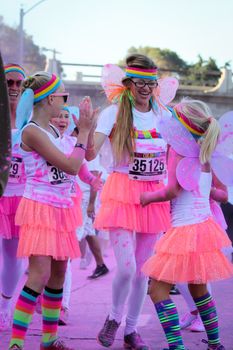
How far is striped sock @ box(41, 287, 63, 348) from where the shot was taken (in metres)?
3.94

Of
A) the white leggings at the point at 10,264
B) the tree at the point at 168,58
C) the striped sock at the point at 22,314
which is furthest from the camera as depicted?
the tree at the point at 168,58

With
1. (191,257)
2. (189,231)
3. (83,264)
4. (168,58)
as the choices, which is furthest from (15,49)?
(168,58)

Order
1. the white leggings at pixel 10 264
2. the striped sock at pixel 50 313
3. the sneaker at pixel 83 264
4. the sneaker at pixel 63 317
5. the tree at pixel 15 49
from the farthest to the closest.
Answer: the tree at pixel 15 49 < the sneaker at pixel 83 264 < the sneaker at pixel 63 317 < the white leggings at pixel 10 264 < the striped sock at pixel 50 313

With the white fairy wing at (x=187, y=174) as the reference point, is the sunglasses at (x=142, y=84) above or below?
above

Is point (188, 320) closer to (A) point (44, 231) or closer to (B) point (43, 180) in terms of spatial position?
(A) point (44, 231)

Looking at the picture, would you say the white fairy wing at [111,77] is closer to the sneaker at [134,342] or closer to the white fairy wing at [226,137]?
the white fairy wing at [226,137]

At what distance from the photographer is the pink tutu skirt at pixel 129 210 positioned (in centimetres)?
427

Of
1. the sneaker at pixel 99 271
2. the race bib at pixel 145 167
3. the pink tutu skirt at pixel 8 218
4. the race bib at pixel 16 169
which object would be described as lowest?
the sneaker at pixel 99 271

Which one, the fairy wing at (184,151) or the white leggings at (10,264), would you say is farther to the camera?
the white leggings at (10,264)

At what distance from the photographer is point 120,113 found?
4.43 metres

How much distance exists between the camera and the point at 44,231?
12.4 feet

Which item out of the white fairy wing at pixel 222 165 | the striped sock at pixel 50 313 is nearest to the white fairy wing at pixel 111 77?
the white fairy wing at pixel 222 165

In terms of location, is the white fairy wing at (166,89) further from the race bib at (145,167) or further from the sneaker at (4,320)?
the sneaker at (4,320)

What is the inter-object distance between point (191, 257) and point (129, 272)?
59cm
